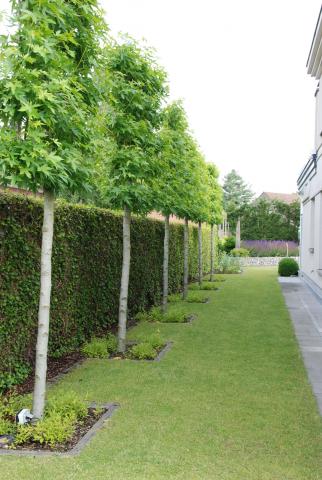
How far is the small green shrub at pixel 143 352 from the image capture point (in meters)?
7.06

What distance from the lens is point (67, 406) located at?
15.0 ft

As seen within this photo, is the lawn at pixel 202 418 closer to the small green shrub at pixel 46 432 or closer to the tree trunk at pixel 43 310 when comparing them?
the small green shrub at pixel 46 432

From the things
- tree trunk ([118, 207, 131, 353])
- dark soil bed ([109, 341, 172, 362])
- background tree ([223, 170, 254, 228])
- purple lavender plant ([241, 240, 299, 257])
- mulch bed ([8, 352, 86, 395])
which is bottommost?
mulch bed ([8, 352, 86, 395])

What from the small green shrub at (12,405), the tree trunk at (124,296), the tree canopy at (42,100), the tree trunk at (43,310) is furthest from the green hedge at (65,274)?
the tree canopy at (42,100)

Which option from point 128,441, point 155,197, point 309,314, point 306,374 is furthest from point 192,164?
point 128,441

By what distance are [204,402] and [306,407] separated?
1.08 m

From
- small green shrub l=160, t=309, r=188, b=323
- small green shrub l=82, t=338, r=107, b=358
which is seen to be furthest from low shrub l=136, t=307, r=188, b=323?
small green shrub l=82, t=338, r=107, b=358

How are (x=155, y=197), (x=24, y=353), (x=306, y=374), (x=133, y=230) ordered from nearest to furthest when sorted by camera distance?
(x=24, y=353) → (x=306, y=374) → (x=155, y=197) → (x=133, y=230)

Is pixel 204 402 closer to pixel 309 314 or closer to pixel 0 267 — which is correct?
pixel 0 267

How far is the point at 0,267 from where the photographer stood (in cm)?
511

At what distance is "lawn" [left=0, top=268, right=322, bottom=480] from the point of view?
3.63 metres

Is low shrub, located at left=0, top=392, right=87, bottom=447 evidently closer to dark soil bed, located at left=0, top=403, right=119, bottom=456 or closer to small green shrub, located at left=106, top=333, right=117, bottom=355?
dark soil bed, located at left=0, top=403, right=119, bottom=456

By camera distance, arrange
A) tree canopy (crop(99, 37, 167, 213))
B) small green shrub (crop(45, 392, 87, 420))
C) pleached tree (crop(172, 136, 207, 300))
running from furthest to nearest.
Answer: pleached tree (crop(172, 136, 207, 300)) < tree canopy (crop(99, 37, 167, 213)) < small green shrub (crop(45, 392, 87, 420))

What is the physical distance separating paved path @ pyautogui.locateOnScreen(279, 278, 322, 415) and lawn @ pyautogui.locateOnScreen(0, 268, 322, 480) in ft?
0.51
